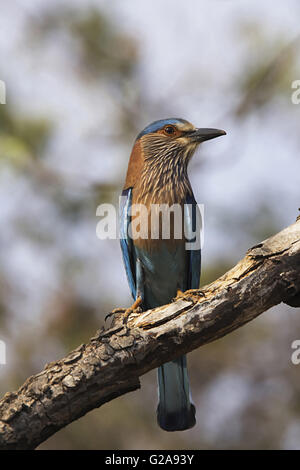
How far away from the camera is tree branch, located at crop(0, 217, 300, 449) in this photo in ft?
12.8

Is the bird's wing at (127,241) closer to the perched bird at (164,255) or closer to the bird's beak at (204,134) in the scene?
the perched bird at (164,255)

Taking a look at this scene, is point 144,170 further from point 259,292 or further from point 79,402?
point 79,402

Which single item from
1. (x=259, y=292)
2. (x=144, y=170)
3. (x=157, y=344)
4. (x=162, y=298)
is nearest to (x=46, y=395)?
(x=157, y=344)

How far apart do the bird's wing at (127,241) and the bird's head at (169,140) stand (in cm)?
65

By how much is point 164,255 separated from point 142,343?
1.55 metres

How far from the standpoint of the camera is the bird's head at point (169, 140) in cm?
625

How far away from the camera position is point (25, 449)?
12.6 ft

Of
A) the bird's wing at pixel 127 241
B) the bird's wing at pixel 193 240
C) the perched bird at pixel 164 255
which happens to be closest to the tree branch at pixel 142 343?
the perched bird at pixel 164 255

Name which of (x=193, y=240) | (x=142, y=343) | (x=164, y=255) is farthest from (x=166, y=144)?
(x=142, y=343)

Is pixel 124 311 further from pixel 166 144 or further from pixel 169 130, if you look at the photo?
pixel 169 130

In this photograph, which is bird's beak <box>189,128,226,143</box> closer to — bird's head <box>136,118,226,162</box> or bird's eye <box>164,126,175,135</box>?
bird's head <box>136,118,226,162</box>

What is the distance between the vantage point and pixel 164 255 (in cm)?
553

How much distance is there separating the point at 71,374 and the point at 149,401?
135 inches
